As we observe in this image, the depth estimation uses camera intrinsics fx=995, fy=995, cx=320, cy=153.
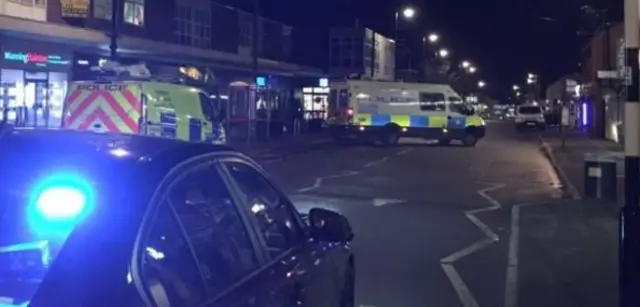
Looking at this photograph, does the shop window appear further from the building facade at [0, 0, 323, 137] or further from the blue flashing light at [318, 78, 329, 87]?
the blue flashing light at [318, 78, 329, 87]

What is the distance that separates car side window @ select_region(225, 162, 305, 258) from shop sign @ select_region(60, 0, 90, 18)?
29.9 m

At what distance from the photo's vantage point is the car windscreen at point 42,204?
3135 mm

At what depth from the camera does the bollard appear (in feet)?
57.9

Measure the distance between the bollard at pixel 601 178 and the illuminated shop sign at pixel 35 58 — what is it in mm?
18430

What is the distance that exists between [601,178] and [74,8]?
2128 centimetres

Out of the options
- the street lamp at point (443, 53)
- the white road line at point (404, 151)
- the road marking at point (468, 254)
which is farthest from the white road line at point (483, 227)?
the street lamp at point (443, 53)

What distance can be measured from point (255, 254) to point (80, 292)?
4.86ft

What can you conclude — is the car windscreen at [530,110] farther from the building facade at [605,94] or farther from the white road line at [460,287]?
the white road line at [460,287]

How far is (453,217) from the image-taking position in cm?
1541

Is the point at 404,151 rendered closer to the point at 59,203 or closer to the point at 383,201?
the point at 383,201

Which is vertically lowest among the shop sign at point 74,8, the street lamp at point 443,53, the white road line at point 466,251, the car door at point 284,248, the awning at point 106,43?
the white road line at point 466,251

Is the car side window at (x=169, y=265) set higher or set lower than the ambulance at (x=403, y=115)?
lower

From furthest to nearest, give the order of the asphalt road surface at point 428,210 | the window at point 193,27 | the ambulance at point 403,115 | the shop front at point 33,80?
the window at point 193,27
the ambulance at point 403,115
the shop front at point 33,80
the asphalt road surface at point 428,210

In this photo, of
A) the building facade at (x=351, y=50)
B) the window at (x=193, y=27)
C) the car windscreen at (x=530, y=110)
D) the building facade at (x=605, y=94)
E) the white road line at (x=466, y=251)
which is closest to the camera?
the white road line at (x=466, y=251)
